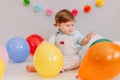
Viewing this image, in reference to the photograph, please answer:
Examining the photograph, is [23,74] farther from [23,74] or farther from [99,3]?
[99,3]

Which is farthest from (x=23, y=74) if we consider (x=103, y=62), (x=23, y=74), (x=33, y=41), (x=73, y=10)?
(x=73, y=10)

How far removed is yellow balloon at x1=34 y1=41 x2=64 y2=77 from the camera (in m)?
1.60

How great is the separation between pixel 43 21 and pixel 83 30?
1.07 ft

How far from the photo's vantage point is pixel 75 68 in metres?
1.83

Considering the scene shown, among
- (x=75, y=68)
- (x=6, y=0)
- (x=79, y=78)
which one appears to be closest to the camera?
(x=79, y=78)

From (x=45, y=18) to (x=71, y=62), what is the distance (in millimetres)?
543

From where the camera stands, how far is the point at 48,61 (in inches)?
62.9

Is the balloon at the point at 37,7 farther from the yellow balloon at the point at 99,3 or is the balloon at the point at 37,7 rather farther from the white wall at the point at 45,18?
the yellow balloon at the point at 99,3

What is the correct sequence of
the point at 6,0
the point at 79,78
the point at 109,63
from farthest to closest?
the point at 6,0 < the point at 79,78 < the point at 109,63

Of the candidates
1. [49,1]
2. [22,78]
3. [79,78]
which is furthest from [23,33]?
[79,78]

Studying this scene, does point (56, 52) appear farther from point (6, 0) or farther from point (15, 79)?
point (6, 0)

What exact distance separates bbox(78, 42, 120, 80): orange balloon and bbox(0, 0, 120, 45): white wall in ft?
2.67

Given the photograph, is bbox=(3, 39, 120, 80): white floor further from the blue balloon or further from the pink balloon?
the pink balloon

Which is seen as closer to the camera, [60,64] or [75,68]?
[60,64]
